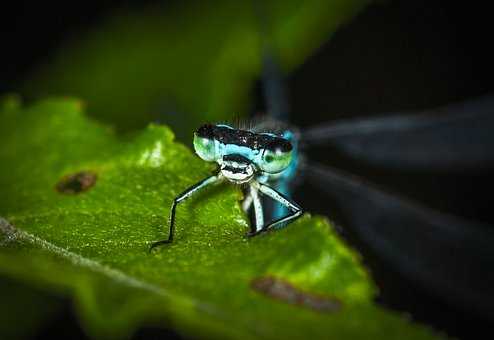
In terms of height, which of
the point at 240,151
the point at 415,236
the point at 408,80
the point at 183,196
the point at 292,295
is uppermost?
the point at 408,80

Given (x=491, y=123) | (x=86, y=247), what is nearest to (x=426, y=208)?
(x=491, y=123)

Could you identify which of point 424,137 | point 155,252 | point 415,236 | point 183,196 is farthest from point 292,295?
point 424,137

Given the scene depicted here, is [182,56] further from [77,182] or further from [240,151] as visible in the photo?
[77,182]

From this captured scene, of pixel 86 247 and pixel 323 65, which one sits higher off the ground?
pixel 323 65

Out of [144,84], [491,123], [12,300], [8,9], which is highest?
[8,9]

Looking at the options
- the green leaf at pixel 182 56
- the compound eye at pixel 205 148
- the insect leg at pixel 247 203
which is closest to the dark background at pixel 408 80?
the green leaf at pixel 182 56

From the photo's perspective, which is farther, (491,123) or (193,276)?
(491,123)

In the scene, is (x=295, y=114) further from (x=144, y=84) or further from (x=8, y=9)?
(x=8, y=9)

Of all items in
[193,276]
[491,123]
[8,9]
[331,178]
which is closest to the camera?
[193,276]
